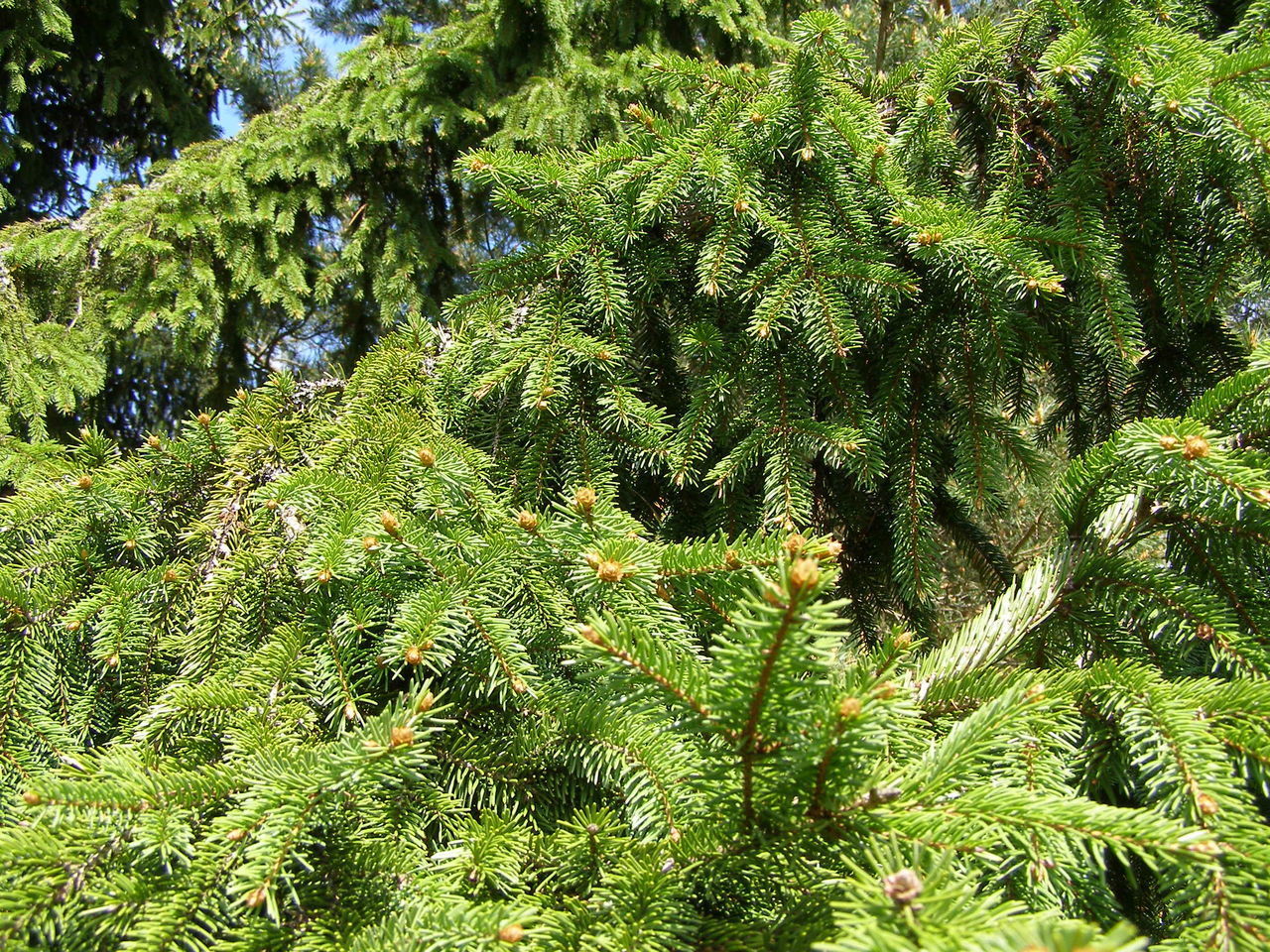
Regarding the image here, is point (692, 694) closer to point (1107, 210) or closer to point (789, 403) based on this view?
point (789, 403)

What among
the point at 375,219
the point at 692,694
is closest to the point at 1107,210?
the point at 692,694

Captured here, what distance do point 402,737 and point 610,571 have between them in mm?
223

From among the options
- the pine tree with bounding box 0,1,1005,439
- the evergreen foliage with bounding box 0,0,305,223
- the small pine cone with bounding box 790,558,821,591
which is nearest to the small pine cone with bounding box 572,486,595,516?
the small pine cone with bounding box 790,558,821,591

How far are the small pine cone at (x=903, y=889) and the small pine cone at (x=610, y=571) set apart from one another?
336 millimetres

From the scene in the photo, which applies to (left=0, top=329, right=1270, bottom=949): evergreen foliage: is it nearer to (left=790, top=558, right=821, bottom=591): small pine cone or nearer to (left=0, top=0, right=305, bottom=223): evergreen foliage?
(left=790, top=558, right=821, bottom=591): small pine cone

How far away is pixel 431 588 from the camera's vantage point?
84 cm

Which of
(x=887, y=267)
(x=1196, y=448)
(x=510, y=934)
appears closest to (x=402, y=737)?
(x=510, y=934)

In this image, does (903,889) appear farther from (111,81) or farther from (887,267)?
(111,81)

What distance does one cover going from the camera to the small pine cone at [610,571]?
0.68 meters

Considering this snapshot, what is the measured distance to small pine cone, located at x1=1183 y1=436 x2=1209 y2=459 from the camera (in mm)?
714

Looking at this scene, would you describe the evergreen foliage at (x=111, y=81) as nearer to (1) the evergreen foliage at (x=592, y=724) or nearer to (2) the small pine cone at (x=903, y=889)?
(1) the evergreen foliage at (x=592, y=724)

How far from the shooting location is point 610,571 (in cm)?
68

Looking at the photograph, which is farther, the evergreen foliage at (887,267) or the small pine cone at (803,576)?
the evergreen foliage at (887,267)

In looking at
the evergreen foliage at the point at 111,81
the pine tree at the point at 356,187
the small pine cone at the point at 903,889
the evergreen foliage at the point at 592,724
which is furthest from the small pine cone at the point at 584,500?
the evergreen foliage at the point at 111,81
